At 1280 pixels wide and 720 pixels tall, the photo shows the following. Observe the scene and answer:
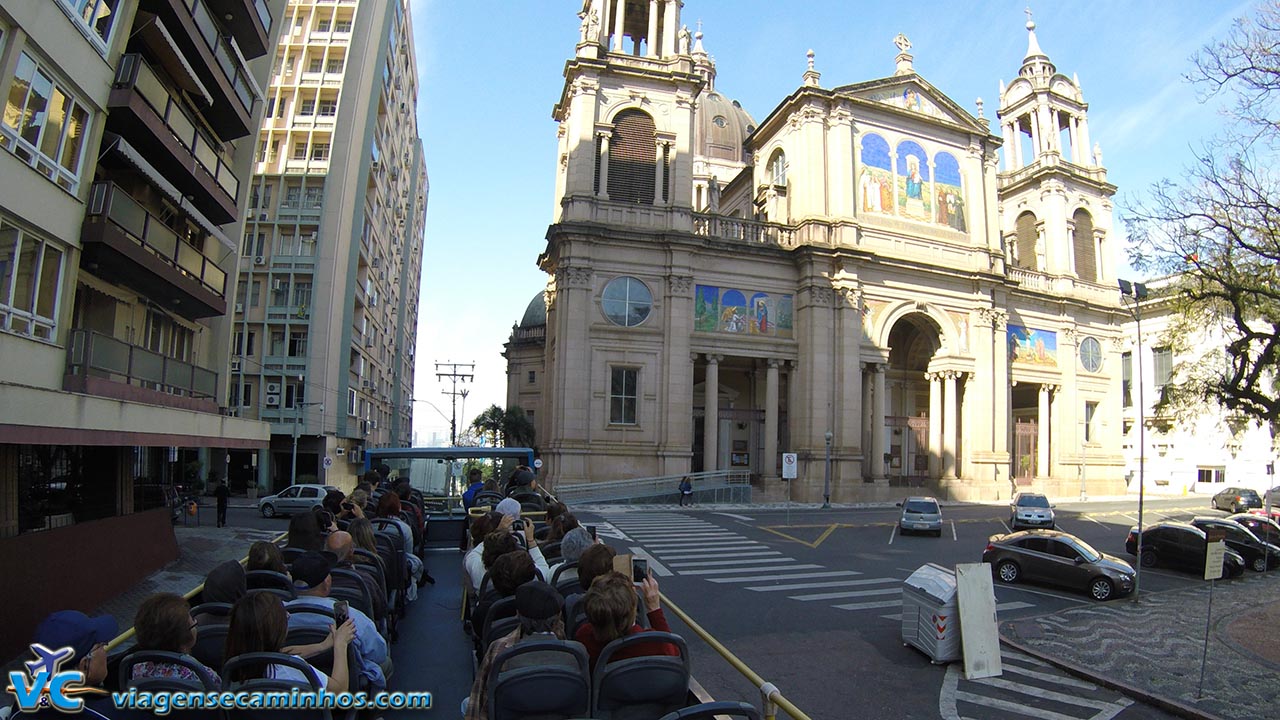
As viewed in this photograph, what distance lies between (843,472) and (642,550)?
924 inches

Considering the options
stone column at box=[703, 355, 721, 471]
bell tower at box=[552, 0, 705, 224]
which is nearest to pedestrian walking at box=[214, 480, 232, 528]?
bell tower at box=[552, 0, 705, 224]

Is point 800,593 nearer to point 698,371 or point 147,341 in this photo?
point 147,341

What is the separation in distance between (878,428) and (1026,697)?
35.5m

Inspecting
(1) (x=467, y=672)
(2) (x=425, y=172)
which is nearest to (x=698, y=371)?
(1) (x=467, y=672)

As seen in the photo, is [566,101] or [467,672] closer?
[467,672]

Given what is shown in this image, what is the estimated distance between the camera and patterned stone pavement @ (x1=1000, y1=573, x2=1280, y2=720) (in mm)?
9148

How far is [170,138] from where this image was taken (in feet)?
48.1

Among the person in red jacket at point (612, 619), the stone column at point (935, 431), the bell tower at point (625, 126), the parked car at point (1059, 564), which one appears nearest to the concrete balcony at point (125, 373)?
the person in red jacket at point (612, 619)

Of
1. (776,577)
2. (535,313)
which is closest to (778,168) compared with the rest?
(535,313)

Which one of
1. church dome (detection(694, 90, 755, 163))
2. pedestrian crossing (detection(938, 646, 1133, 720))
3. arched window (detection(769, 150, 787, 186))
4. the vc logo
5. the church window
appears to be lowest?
pedestrian crossing (detection(938, 646, 1133, 720))

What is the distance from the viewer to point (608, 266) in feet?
125

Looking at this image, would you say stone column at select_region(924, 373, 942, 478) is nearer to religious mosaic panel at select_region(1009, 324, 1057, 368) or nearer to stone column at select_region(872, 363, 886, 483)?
stone column at select_region(872, 363, 886, 483)

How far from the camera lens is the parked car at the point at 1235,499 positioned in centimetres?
3938

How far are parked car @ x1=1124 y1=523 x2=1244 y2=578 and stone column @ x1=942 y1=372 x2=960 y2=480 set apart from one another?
23217 millimetres
